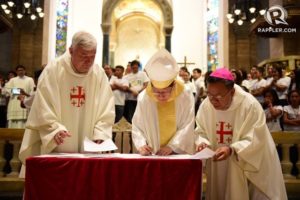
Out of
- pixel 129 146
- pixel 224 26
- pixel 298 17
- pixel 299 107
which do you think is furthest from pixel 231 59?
pixel 129 146

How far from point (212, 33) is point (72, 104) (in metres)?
15.9

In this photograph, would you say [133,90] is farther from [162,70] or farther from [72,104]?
[162,70]

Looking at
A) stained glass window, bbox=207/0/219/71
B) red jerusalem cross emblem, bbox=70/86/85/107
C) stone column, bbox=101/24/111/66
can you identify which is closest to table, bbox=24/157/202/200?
red jerusalem cross emblem, bbox=70/86/85/107

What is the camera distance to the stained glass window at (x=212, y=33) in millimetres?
17797

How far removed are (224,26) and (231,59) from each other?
145 centimetres

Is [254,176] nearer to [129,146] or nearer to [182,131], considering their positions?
[182,131]

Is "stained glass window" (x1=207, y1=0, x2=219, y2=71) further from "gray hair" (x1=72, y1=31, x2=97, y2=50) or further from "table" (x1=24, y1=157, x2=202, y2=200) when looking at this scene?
"table" (x1=24, y1=157, x2=202, y2=200)

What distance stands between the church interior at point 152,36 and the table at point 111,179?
7.10ft

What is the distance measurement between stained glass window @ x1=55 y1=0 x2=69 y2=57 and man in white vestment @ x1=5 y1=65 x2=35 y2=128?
9779mm

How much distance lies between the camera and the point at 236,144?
9.70ft

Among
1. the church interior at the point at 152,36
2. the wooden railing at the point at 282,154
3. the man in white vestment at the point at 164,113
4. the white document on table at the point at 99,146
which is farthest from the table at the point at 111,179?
the wooden railing at the point at 282,154

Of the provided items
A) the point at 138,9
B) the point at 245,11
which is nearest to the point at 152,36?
the point at 138,9

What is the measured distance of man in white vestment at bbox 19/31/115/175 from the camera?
3.07 m

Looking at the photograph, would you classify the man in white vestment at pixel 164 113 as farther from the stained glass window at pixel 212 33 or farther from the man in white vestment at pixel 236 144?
the stained glass window at pixel 212 33
